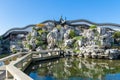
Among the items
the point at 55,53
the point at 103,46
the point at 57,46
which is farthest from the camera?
the point at 57,46

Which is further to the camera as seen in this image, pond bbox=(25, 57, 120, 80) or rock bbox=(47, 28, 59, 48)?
rock bbox=(47, 28, 59, 48)

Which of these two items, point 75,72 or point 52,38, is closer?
point 75,72

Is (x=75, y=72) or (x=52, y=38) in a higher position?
(x=52, y=38)

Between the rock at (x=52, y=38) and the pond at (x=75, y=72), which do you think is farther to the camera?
the rock at (x=52, y=38)

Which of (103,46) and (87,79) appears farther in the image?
(103,46)

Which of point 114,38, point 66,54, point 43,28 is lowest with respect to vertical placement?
point 66,54

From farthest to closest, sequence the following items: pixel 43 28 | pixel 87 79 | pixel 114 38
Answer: pixel 43 28, pixel 114 38, pixel 87 79

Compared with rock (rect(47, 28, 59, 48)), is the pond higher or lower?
lower

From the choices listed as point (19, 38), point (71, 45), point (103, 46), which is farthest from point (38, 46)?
point (103, 46)

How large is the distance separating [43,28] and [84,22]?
1166cm

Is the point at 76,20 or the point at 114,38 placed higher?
the point at 76,20

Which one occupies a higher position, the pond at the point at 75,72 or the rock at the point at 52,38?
the rock at the point at 52,38

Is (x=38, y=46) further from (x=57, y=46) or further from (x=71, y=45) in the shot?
(x=71, y=45)

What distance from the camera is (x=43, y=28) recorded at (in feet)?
134
